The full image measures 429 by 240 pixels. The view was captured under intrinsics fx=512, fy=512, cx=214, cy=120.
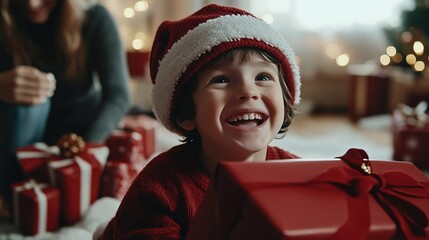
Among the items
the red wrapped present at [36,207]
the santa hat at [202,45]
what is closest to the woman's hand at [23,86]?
the red wrapped present at [36,207]

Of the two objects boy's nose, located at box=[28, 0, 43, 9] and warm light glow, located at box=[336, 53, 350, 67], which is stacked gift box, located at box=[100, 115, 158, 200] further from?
warm light glow, located at box=[336, 53, 350, 67]

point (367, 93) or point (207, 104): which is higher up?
point (207, 104)

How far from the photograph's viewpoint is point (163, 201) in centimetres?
65

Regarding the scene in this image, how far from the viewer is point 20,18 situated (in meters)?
1.36

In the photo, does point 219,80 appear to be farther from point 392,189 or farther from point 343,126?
point 343,126

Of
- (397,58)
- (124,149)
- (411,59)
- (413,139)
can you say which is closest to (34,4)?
(124,149)

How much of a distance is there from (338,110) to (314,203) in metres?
2.59

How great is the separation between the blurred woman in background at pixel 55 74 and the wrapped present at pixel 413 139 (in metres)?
1.00

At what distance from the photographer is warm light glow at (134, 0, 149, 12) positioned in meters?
2.80

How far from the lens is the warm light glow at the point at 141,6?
9.20 feet

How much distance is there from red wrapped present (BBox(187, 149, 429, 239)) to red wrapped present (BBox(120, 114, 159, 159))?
39.9 inches

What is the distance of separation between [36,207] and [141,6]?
1874 millimetres

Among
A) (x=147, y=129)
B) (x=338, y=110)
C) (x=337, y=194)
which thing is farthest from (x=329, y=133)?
(x=337, y=194)

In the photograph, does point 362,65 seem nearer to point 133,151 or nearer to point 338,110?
point 338,110
